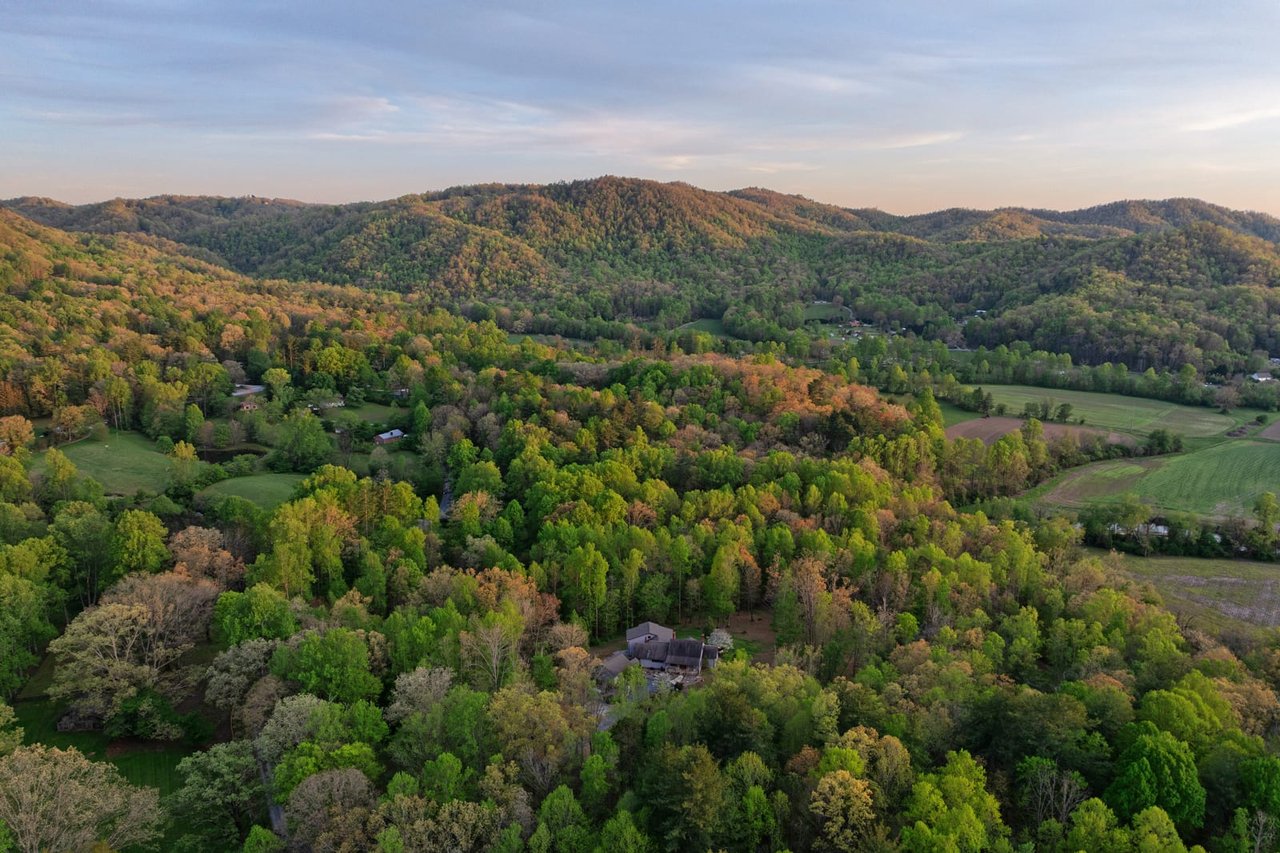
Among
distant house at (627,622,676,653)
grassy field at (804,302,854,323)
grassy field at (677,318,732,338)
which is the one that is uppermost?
grassy field at (804,302,854,323)

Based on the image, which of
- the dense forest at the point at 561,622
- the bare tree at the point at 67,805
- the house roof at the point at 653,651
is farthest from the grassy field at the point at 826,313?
the bare tree at the point at 67,805

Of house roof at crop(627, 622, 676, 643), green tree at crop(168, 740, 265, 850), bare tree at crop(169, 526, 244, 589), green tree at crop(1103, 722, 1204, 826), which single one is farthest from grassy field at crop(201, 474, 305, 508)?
green tree at crop(1103, 722, 1204, 826)

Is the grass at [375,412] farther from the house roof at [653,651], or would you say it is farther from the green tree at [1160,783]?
the green tree at [1160,783]

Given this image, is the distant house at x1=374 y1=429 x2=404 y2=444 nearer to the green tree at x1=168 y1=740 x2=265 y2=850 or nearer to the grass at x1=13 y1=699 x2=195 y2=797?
the grass at x1=13 y1=699 x2=195 y2=797

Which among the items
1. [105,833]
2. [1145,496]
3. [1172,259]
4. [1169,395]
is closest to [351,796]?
[105,833]

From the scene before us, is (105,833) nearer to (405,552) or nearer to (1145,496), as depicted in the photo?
(405,552)
